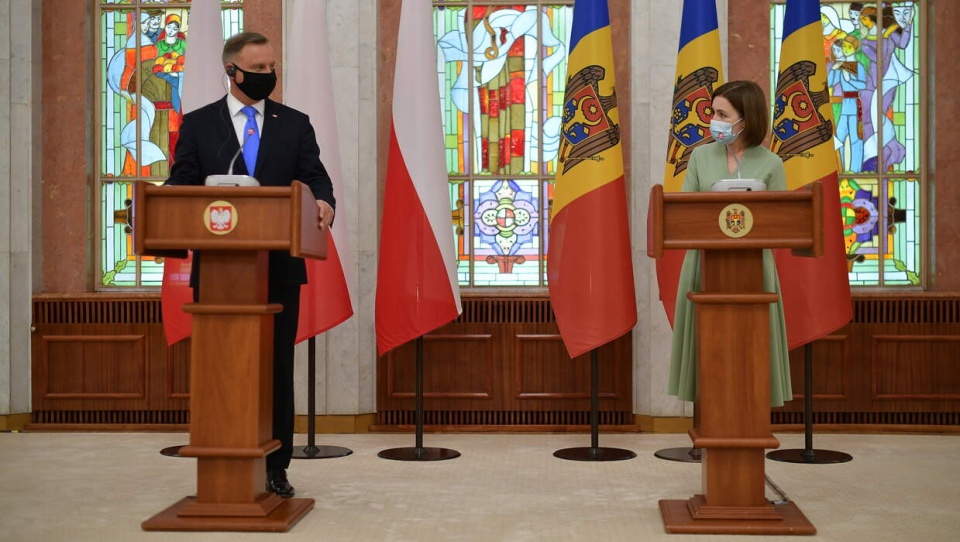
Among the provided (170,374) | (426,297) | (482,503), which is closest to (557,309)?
(426,297)

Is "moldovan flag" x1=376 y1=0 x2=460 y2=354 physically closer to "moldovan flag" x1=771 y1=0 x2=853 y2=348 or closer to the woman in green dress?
the woman in green dress

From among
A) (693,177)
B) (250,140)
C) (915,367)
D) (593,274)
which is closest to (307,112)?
(250,140)

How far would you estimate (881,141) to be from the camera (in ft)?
19.7

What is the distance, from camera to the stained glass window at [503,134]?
6.11m

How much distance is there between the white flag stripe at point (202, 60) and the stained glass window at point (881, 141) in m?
3.30

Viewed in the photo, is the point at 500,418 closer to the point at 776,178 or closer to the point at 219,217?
the point at 776,178

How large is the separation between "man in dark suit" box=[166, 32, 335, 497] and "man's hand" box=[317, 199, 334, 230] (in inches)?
0.6

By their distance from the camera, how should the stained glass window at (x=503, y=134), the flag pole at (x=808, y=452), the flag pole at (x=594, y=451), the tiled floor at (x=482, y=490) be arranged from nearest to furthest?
the tiled floor at (x=482, y=490), the flag pole at (x=808, y=452), the flag pole at (x=594, y=451), the stained glass window at (x=503, y=134)

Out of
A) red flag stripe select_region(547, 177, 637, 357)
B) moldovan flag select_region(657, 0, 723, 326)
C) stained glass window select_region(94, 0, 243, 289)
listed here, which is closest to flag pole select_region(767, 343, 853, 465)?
moldovan flag select_region(657, 0, 723, 326)

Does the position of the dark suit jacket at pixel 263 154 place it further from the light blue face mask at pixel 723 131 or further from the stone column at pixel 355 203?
the stone column at pixel 355 203

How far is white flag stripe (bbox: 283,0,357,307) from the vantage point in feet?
16.7

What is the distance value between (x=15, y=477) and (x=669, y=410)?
11.3 feet

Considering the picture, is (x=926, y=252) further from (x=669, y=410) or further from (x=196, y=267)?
(x=196, y=267)

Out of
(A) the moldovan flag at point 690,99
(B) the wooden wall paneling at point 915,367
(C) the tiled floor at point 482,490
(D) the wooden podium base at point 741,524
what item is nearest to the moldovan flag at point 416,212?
(C) the tiled floor at point 482,490
